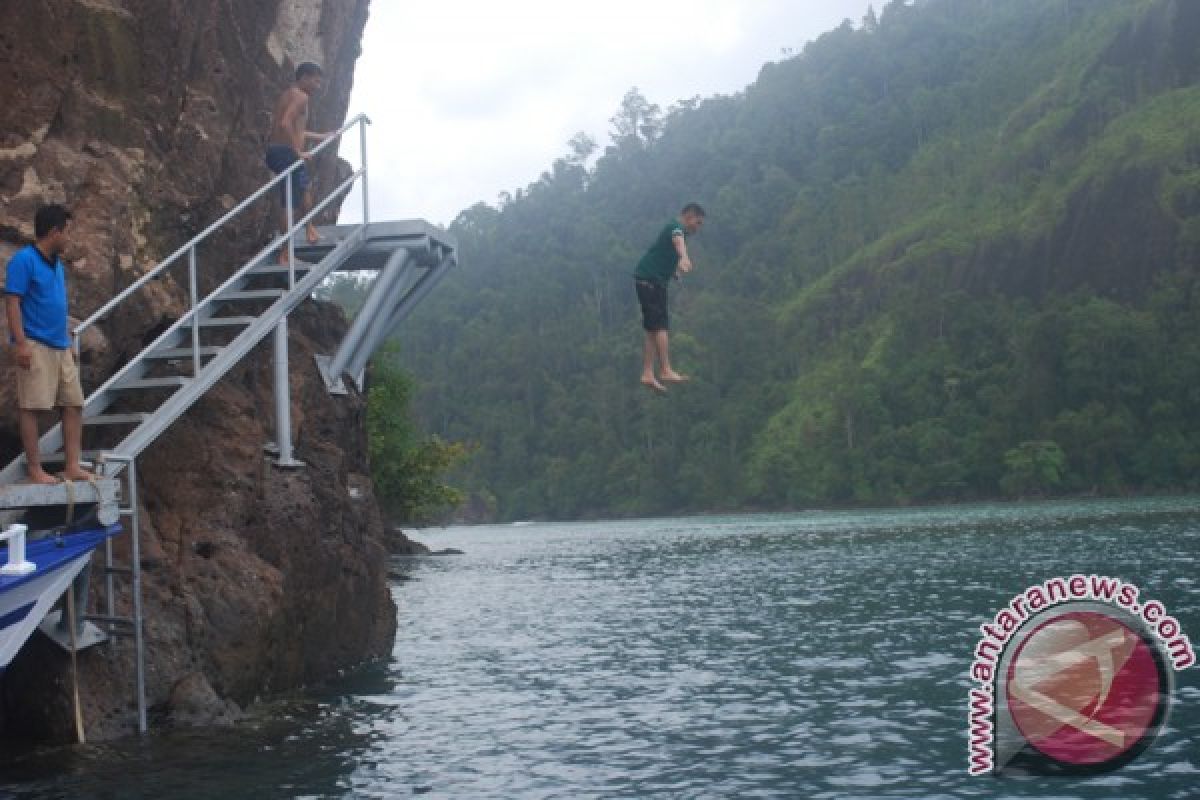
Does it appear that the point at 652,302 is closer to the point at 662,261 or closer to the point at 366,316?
the point at 662,261

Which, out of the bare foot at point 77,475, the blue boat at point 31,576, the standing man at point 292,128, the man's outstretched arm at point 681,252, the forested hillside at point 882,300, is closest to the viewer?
the blue boat at point 31,576

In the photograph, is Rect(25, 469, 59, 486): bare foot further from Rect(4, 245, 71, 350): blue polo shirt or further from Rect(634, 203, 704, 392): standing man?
Rect(634, 203, 704, 392): standing man

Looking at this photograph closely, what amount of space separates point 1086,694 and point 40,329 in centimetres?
1104

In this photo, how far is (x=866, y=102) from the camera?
191 metres

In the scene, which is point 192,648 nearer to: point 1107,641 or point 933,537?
point 1107,641

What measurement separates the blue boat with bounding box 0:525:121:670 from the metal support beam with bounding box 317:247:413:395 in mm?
7589

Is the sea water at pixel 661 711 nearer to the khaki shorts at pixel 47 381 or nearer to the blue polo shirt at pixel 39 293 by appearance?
the khaki shorts at pixel 47 381

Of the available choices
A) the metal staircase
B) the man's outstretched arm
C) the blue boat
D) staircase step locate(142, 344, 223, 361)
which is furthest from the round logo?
staircase step locate(142, 344, 223, 361)

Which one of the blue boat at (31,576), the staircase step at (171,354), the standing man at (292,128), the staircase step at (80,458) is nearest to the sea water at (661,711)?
the blue boat at (31,576)

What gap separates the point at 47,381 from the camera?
35.9 feet

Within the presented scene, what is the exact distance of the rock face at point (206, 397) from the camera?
1316cm

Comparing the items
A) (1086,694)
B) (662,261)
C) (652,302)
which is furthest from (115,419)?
(1086,694)

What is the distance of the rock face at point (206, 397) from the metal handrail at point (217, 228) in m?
0.55

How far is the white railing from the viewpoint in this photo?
1270 cm
